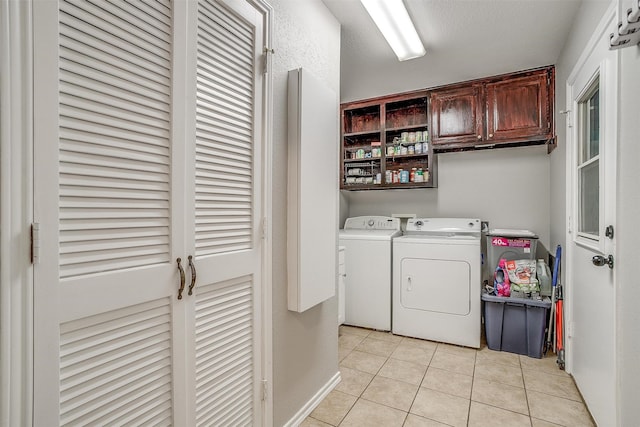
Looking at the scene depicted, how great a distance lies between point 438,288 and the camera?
9.62 feet

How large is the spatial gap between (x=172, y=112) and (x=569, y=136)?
2610 millimetres

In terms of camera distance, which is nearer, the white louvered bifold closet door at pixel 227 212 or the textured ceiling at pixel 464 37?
the white louvered bifold closet door at pixel 227 212

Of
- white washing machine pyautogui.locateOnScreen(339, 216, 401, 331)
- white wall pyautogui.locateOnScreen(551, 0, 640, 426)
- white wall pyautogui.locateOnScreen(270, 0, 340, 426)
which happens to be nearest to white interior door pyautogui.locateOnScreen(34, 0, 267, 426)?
white wall pyautogui.locateOnScreen(270, 0, 340, 426)

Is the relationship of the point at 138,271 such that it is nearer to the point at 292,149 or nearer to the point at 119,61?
the point at 119,61

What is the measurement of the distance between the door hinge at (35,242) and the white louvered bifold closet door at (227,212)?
462 mm

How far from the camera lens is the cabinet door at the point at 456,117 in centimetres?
315

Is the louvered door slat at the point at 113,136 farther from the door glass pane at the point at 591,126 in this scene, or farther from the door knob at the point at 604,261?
the door glass pane at the point at 591,126

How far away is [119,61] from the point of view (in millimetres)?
940

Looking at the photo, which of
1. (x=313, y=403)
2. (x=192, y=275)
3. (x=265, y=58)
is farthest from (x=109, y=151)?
(x=313, y=403)

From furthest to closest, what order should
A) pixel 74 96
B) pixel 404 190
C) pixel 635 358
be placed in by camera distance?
1. pixel 404 190
2. pixel 635 358
3. pixel 74 96

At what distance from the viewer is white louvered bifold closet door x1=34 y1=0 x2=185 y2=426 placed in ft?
2.60

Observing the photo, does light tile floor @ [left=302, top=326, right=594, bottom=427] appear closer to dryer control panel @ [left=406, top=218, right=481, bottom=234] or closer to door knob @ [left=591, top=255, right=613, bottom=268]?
door knob @ [left=591, top=255, right=613, bottom=268]

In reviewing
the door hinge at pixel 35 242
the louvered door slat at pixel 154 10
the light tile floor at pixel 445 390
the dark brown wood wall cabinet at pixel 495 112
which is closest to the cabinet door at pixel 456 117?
the dark brown wood wall cabinet at pixel 495 112

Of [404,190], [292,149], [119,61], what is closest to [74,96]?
[119,61]
